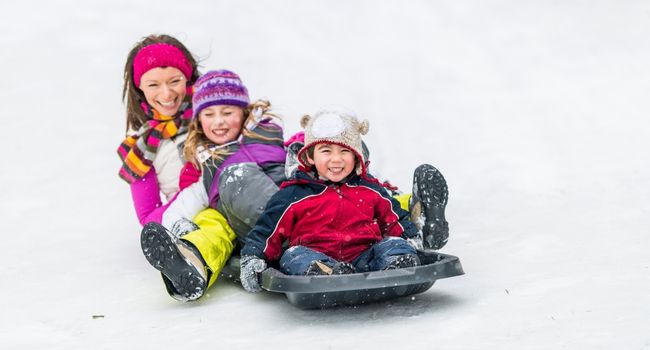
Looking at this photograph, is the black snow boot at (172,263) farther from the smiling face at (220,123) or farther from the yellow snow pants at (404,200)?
the yellow snow pants at (404,200)

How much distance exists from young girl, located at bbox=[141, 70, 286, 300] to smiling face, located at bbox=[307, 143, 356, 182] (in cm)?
51

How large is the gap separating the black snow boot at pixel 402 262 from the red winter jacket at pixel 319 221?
0.98ft

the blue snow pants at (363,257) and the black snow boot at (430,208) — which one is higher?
the black snow boot at (430,208)

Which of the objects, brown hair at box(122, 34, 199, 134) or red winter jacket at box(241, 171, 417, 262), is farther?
brown hair at box(122, 34, 199, 134)

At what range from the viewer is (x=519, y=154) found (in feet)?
20.2

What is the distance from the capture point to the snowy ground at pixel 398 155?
130 inches

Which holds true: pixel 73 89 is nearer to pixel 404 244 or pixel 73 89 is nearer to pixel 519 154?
pixel 519 154

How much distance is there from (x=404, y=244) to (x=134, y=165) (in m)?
1.96

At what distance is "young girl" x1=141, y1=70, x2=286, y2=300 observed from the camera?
3967 mm

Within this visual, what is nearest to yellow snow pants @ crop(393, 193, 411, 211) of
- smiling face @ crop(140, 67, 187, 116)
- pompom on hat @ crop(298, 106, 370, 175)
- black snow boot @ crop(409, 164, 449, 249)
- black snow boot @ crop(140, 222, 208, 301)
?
black snow boot @ crop(409, 164, 449, 249)

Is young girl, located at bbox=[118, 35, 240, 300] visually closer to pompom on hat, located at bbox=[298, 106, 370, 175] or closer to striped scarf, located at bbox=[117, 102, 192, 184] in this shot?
striped scarf, located at bbox=[117, 102, 192, 184]

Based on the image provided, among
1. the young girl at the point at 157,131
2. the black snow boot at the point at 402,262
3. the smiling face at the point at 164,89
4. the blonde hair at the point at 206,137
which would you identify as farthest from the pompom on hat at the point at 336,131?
the smiling face at the point at 164,89

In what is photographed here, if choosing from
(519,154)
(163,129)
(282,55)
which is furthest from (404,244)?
(282,55)

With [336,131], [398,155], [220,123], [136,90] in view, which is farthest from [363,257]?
[398,155]
